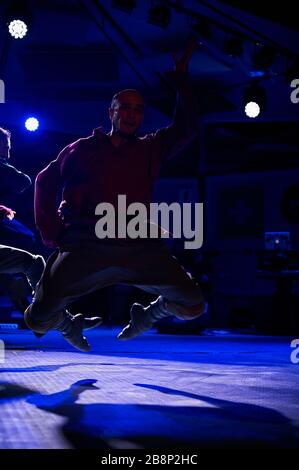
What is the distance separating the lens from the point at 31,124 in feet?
33.7

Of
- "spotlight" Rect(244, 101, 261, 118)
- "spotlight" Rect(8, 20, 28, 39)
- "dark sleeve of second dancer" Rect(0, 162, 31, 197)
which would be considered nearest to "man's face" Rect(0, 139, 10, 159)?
"dark sleeve of second dancer" Rect(0, 162, 31, 197)

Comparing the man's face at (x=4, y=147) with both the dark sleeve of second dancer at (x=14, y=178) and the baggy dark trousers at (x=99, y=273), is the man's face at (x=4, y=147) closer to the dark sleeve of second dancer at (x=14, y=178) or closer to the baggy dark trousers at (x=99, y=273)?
the dark sleeve of second dancer at (x=14, y=178)

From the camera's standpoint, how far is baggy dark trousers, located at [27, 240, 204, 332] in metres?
3.41

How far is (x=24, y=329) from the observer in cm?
1020

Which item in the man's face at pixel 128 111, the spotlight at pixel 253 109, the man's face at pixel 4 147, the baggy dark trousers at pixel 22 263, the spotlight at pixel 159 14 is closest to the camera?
the man's face at pixel 128 111

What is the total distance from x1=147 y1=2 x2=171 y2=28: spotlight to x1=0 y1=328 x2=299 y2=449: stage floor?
14.2ft

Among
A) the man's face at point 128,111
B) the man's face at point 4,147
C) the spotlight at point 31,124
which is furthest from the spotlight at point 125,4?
the man's face at point 128,111

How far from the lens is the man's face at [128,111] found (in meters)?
3.64

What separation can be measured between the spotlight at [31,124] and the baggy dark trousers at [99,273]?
715 centimetres

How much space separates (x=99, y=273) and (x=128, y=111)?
3.37 feet

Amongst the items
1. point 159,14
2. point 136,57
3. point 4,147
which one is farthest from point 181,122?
point 136,57

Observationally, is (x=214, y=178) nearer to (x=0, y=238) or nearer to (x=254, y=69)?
(x=254, y=69)

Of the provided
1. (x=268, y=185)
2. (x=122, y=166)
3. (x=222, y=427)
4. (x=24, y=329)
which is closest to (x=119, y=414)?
(x=222, y=427)

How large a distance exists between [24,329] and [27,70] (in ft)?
15.4
